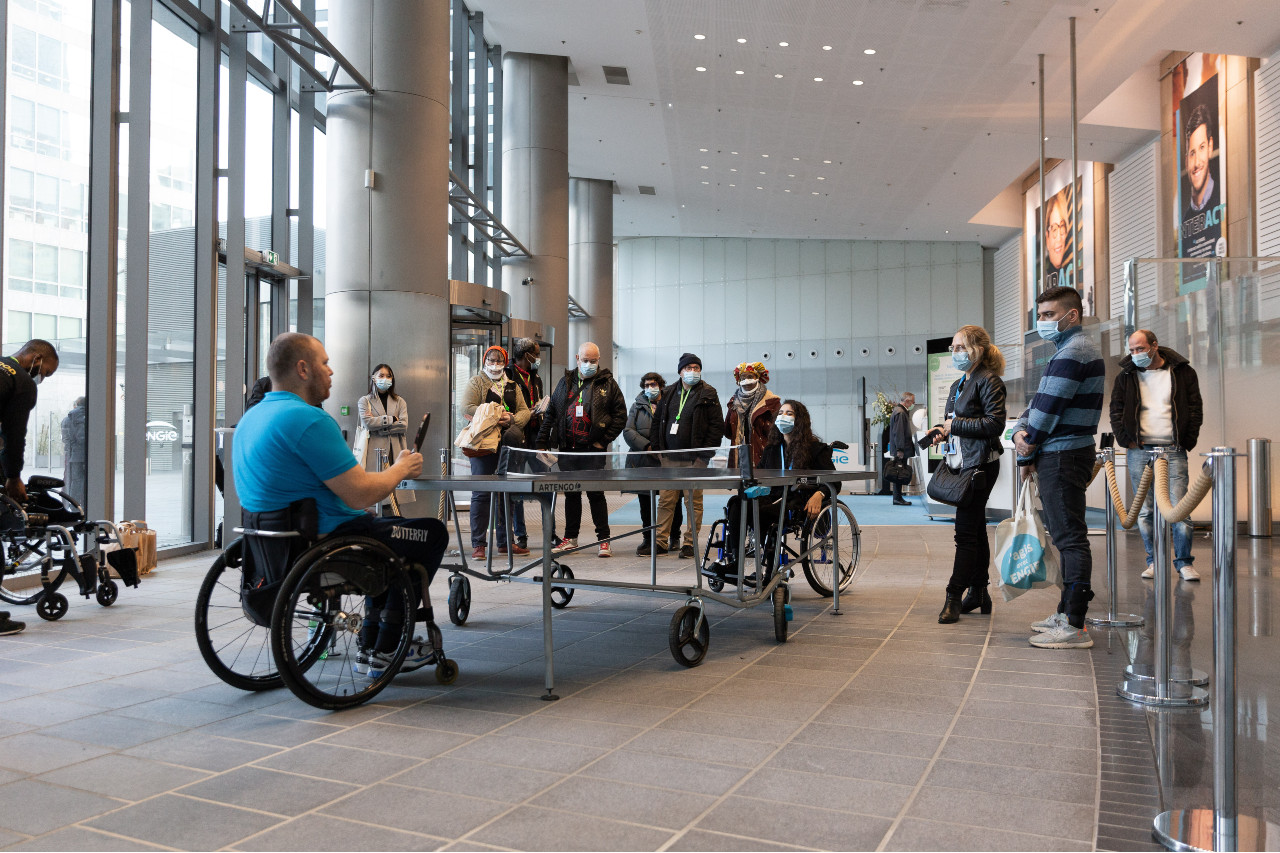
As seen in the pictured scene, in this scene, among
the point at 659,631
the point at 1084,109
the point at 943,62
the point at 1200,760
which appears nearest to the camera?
the point at 1200,760

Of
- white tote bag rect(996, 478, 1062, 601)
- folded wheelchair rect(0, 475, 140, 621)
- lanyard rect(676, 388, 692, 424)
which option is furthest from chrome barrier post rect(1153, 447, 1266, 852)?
lanyard rect(676, 388, 692, 424)

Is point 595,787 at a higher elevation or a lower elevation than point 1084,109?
lower

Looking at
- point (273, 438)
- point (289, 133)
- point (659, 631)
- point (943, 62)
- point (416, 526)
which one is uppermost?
point (943, 62)

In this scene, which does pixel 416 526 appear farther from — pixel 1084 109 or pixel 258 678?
pixel 1084 109

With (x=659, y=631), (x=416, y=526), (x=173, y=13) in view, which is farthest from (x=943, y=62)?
(x=416, y=526)

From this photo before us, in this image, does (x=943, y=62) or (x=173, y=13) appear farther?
(x=943, y=62)

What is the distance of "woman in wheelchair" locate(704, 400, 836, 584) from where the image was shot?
16.3 feet

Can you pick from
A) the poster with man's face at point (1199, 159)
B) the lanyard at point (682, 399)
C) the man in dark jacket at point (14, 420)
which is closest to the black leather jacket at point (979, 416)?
the lanyard at point (682, 399)

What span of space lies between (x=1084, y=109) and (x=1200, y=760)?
43.1ft

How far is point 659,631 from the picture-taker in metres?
4.36

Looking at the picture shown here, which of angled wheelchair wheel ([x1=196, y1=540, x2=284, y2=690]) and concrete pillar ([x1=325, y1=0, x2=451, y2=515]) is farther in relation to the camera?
concrete pillar ([x1=325, y1=0, x2=451, y2=515])

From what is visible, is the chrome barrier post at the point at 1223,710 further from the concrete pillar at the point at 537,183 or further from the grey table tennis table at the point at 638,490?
the concrete pillar at the point at 537,183

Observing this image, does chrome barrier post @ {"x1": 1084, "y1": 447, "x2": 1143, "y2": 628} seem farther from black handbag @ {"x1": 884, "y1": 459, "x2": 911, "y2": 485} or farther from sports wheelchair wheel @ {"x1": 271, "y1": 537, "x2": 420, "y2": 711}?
black handbag @ {"x1": 884, "y1": 459, "x2": 911, "y2": 485}

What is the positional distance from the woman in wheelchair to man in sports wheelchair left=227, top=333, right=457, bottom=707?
2065 mm
